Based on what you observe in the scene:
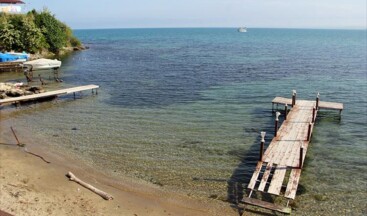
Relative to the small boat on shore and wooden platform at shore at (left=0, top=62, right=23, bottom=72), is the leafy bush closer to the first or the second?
the small boat on shore

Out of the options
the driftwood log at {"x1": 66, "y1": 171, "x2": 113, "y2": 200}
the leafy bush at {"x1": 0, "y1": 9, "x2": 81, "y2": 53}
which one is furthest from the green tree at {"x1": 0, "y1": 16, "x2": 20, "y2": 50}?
the driftwood log at {"x1": 66, "y1": 171, "x2": 113, "y2": 200}

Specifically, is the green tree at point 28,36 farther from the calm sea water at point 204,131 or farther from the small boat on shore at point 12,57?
the calm sea water at point 204,131

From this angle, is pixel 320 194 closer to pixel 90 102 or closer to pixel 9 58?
pixel 90 102

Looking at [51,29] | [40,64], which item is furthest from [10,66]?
[51,29]

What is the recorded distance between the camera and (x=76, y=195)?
1614cm

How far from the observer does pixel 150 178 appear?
18625mm

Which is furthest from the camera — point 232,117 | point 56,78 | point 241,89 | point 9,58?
point 9,58

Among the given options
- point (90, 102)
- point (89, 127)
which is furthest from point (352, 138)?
point (90, 102)

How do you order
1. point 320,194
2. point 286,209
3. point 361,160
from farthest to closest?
1. point 361,160
2. point 320,194
3. point 286,209

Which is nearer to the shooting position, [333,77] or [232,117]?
[232,117]

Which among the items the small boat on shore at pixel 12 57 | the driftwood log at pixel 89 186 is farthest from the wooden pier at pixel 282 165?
the small boat on shore at pixel 12 57

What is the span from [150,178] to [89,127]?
10690 mm

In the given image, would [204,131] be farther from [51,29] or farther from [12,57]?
[51,29]

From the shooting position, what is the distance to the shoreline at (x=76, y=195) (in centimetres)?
1484
